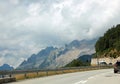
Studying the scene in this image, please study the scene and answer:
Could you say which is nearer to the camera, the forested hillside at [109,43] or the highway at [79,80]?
the highway at [79,80]

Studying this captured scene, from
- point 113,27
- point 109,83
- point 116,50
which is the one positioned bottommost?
point 109,83

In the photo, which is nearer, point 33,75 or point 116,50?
point 33,75

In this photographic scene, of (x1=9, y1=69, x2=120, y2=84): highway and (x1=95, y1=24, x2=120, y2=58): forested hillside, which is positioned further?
(x1=95, y1=24, x2=120, y2=58): forested hillside

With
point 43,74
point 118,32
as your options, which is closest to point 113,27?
point 118,32

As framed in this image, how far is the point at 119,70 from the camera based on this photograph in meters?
40.7

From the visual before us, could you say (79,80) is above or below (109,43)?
below

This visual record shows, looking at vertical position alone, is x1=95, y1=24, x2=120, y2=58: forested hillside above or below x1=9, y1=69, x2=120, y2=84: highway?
above

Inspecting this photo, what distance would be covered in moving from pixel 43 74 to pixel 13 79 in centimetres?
1161

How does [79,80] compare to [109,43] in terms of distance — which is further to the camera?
[109,43]

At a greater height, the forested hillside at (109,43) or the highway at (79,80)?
the forested hillside at (109,43)

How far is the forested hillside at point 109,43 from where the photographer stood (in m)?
163

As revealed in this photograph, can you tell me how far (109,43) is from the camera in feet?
577

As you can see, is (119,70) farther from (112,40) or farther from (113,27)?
(113,27)

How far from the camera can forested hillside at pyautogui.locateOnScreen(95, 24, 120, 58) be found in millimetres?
163050
